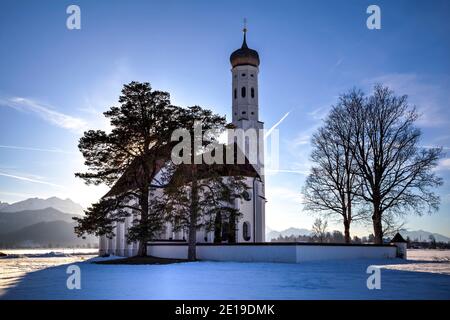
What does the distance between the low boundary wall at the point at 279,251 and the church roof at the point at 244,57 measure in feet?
91.2

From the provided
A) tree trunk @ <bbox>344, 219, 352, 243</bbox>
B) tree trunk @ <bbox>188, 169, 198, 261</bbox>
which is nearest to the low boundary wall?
tree trunk @ <bbox>188, 169, 198, 261</bbox>

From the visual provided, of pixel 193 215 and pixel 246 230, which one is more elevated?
pixel 193 215

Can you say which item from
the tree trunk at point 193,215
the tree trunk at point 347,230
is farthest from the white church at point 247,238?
the tree trunk at point 347,230

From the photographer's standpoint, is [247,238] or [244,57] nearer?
[247,238]

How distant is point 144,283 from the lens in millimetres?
14805

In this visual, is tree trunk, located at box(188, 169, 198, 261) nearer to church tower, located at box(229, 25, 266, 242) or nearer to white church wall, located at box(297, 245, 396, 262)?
white church wall, located at box(297, 245, 396, 262)

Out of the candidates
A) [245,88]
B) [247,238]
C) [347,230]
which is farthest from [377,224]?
[245,88]

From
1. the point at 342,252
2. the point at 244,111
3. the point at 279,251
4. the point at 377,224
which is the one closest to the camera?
the point at 279,251

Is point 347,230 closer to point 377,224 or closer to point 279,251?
point 377,224

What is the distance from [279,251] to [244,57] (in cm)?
3177

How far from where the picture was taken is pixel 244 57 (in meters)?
51.8

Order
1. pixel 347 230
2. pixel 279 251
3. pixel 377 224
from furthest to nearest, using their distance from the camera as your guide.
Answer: pixel 347 230 → pixel 377 224 → pixel 279 251
